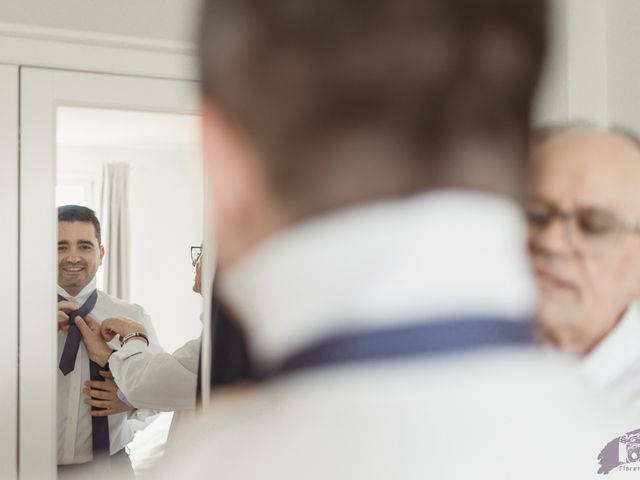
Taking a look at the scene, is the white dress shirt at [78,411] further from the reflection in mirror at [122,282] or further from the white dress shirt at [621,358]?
the white dress shirt at [621,358]

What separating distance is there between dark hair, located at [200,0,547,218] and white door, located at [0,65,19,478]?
94cm

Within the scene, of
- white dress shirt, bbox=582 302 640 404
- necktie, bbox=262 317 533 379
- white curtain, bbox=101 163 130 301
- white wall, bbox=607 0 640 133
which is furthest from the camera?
white wall, bbox=607 0 640 133

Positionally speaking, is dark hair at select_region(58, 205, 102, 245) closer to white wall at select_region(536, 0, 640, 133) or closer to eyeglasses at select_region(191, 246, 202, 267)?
eyeglasses at select_region(191, 246, 202, 267)

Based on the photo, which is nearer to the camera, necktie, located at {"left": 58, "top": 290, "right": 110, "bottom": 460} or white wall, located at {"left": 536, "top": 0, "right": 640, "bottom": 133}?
necktie, located at {"left": 58, "top": 290, "right": 110, "bottom": 460}

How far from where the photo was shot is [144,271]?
3.25 ft

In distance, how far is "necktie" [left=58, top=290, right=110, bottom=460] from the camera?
98 cm

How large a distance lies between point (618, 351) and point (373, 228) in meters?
0.33

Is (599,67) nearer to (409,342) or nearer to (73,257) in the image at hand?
(73,257)

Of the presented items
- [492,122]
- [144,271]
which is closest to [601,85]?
[144,271]

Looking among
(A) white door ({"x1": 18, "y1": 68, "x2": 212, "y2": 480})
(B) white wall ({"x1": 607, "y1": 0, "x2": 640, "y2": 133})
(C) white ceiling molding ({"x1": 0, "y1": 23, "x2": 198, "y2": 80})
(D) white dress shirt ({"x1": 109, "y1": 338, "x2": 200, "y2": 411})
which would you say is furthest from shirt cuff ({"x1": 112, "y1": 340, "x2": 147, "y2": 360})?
(B) white wall ({"x1": 607, "y1": 0, "x2": 640, "y2": 133})

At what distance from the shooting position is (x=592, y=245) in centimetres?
43

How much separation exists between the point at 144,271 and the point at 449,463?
87 centimetres

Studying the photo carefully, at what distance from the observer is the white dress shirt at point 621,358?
0.41 m

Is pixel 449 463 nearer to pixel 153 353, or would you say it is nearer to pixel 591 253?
pixel 591 253
